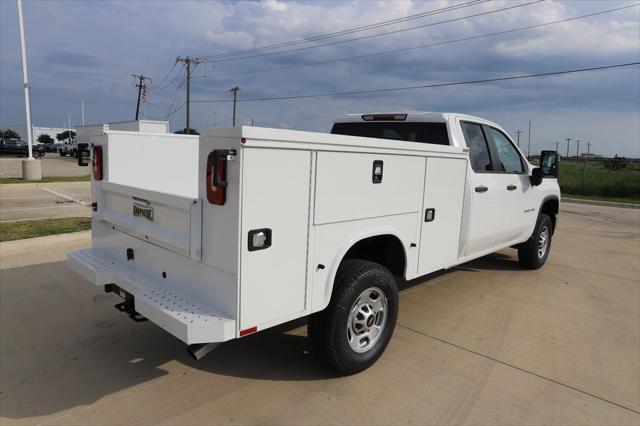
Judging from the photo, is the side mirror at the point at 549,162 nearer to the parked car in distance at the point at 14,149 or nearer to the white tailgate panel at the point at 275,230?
the white tailgate panel at the point at 275,230

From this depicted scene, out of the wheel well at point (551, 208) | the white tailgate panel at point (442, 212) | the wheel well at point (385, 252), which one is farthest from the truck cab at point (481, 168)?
the wheel well at point (385, 252)

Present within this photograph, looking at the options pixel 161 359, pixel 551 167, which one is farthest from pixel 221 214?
pixel 551 167

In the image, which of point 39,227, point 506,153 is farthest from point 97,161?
point 39,227

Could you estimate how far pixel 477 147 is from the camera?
5.13 m

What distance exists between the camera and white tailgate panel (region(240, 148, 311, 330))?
8.54 feet

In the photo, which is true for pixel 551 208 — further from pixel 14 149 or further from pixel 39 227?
pixel 14 149

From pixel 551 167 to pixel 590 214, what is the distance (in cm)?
1004

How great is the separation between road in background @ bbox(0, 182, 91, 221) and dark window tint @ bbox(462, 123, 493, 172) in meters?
8.25

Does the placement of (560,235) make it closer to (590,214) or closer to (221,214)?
(590,214)

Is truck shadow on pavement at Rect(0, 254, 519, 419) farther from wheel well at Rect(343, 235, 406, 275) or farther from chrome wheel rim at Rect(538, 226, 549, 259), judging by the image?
chrome wheel rim at Rect(538, 226, 549, 259)

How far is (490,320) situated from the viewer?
15.9 ft

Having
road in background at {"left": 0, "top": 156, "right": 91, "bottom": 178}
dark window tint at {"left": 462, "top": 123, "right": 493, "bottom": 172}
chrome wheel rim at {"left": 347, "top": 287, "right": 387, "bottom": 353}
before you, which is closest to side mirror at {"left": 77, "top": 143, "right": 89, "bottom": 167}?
chrome wheel rim at {"left": 347, "top": 287, "right": 387, "bottom": 353}

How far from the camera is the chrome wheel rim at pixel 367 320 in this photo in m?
3.48

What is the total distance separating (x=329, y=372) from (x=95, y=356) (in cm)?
189
